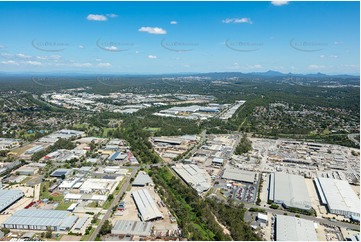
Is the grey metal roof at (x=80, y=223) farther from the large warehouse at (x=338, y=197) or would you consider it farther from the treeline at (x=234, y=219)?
the large warehouse at (x=338, y=197)

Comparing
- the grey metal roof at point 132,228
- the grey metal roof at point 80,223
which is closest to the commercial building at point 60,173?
the grey metal roof at point 80,223

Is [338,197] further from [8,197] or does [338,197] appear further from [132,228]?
[8,197]

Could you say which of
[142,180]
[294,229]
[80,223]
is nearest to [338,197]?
[294,229]

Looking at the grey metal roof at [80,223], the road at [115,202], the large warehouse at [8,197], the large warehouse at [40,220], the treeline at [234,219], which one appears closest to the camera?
the treeline at [234,219]

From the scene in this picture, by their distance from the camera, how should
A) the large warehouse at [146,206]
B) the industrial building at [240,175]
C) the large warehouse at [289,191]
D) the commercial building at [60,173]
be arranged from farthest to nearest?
the commercial building at [60,173]
the industrial building at [240,175]
the large warehouse at [289,191]
the large warehouse at [146,206]

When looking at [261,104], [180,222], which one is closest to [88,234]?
[180,222]

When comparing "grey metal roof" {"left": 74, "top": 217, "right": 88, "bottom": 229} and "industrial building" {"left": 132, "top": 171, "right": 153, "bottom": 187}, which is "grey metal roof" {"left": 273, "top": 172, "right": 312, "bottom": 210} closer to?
"industrial building" {"left": 132, "top": 171, "right": 153, "bottom": 187}

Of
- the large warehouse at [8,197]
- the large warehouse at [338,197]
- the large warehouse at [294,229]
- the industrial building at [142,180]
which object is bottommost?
the large warehouse at [338,197]

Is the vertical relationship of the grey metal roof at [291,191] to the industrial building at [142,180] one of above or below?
below
